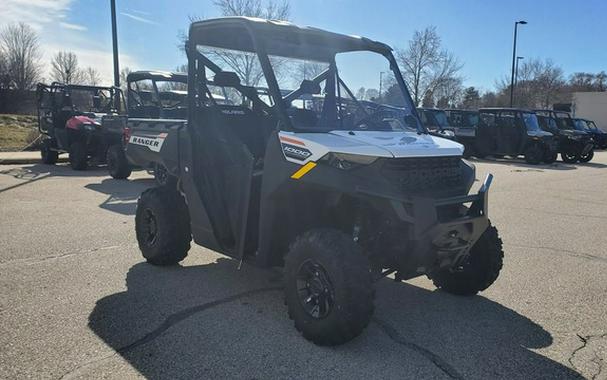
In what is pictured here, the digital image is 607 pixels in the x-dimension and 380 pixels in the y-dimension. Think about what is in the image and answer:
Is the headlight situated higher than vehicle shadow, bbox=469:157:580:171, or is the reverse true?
the headlight

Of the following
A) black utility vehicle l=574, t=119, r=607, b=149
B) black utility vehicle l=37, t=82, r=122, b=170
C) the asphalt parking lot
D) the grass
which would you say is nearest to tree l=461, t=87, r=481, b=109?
black utility vehicle l=574, t=119, r=607, b=149

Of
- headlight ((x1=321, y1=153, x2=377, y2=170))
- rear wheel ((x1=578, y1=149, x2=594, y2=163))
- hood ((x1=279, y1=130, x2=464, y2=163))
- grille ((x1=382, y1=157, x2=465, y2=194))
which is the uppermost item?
hood ((x1=279, y1=130, x2=464, y2=163))

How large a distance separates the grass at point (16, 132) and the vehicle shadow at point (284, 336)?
54.9 ft

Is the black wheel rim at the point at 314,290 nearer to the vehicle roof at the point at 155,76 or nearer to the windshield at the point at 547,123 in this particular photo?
the vehicle roof at the point at 155,76

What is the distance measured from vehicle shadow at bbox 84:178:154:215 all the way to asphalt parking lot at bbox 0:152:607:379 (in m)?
1.74

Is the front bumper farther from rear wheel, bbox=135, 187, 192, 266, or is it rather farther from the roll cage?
rear wheel, bbox=135, 187, 192, 266

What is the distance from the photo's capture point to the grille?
361cm

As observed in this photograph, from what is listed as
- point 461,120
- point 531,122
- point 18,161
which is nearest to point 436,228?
point 18,161

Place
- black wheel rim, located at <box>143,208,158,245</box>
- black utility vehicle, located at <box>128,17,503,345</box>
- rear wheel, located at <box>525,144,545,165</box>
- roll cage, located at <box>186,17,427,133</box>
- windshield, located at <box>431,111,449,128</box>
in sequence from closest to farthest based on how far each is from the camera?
black utility vehicle, located at <box>128,17,503,345</box> → roll cage, located at <box>186,17,427,133</box> → black wheel rim, located at <box>143,208,158,245</box> → rear wheel, located at <box>525,144,545,165</box> → windshield, located at <box>431,111,449,128</box>

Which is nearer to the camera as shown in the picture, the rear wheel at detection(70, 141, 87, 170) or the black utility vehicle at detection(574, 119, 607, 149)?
the rear wheel at detection(70, 141, 87, 170)

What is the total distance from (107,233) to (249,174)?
135 inches

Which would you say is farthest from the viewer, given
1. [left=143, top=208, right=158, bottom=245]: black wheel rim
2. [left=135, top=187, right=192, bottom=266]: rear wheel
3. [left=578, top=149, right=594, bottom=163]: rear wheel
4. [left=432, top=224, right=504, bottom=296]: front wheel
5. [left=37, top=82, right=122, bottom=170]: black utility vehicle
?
[left=578, top=149, right=594, bottom=163]: rear wheel

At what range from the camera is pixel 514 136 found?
65.0 ft

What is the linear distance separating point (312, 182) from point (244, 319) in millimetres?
1287
